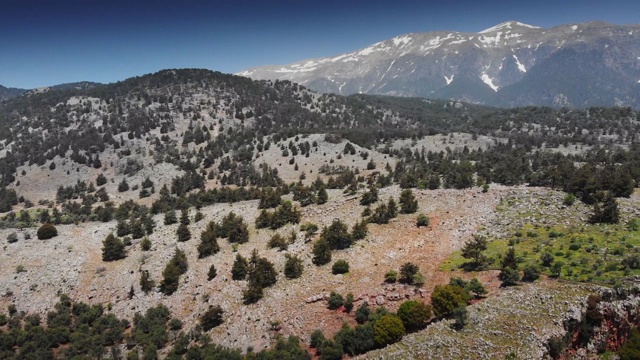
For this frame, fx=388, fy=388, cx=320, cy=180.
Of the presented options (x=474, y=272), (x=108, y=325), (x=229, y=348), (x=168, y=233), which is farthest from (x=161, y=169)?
(x=474, y=272)

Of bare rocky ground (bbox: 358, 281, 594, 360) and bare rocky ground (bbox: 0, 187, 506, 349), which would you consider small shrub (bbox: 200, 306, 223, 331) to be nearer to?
bare rocky ground (bbox: 0, 187, 506, 349)

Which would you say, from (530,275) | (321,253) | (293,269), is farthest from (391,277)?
(530,275)

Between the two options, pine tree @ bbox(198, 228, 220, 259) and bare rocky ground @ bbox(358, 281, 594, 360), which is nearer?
bare rocky ground @ bbox(358, 281, 594, 360)

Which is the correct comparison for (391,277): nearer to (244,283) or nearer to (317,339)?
(317,339)

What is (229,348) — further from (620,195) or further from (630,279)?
(620,195)

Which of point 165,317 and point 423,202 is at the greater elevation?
A: point 423,202

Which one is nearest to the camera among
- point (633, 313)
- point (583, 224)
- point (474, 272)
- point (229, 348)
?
point (633, 313)

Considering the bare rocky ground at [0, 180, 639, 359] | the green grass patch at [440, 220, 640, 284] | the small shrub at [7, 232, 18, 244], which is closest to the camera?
the bare rocky ground at [0, 180, 639, 359]

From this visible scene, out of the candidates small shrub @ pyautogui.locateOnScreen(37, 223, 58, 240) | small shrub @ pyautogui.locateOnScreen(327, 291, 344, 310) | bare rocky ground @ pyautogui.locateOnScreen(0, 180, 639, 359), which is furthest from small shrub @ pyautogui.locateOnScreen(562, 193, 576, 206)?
small shrub @ pyautogui.locateOnScreen(37, 223, 58, 240)
